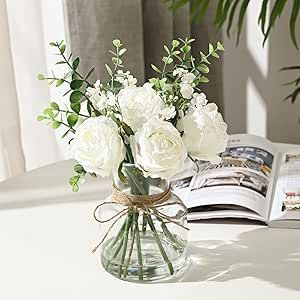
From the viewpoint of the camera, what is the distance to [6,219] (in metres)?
1.17

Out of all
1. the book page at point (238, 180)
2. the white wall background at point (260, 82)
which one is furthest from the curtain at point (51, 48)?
the book page at point (238, 180)

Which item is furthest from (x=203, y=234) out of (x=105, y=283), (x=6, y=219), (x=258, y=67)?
(x=258, y=67)

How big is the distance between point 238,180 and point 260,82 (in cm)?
77

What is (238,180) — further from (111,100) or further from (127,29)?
(127,29)

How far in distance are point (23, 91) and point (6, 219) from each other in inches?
19.3

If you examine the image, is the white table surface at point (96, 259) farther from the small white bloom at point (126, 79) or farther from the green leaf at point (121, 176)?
the small white bloom at point (126, 79)

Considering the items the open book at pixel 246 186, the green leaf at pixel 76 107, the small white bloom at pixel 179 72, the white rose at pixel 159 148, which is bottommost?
the open book at pixel 246 186

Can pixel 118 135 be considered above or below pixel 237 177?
above

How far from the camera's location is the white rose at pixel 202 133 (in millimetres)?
937

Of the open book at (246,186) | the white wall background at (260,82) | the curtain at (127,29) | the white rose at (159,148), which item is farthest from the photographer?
the white wall background at (260,82)

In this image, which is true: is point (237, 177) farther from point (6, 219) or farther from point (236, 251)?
point (6, 219)

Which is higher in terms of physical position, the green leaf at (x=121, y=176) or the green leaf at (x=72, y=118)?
the green leaf at (x=72, y=118)

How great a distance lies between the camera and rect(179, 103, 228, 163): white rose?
36.9 inches

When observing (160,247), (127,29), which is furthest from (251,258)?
(127,29)
